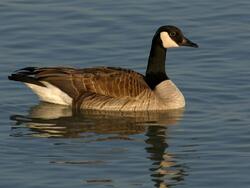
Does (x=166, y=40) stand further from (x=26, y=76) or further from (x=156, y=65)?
(x=26, y=76)

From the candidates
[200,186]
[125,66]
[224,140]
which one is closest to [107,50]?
[125,66]

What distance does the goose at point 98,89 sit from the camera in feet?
66.9

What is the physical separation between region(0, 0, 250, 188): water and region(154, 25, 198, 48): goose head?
38.6 inches

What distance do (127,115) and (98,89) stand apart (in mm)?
816

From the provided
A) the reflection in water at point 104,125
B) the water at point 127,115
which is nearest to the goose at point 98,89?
the reflection in water at point 104,125

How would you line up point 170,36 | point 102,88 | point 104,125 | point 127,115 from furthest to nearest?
point 170,36 < point 102,88 < point 127,115 < point 104,125

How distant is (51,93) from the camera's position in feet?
67.6

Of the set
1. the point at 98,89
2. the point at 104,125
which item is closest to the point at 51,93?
the point at 98,89

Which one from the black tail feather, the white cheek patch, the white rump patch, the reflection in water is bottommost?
the reflection in water

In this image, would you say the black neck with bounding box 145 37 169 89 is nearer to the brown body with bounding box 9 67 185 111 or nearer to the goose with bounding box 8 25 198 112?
the goose with bounding box 8 25 198 112

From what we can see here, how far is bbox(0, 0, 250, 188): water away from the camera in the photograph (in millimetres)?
15969

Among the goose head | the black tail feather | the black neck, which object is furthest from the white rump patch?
the goose head

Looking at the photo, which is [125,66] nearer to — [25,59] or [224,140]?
[25,59]

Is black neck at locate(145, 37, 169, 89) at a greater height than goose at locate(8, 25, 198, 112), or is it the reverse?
black neck at locate(145, 37, 169, 89)
